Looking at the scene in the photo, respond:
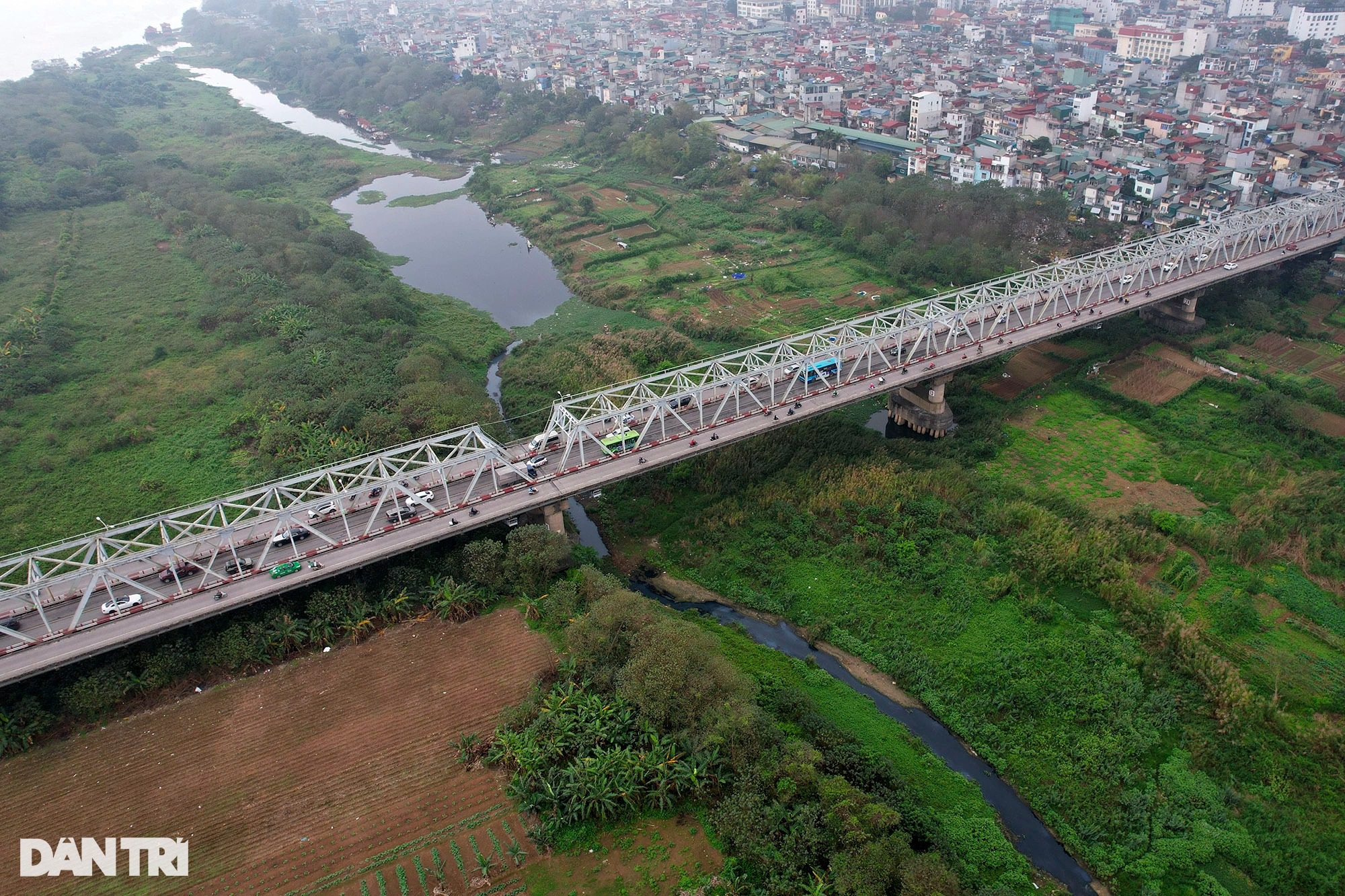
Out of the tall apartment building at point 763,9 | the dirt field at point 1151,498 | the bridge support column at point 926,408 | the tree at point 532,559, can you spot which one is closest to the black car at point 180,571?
the tree at point 532,559

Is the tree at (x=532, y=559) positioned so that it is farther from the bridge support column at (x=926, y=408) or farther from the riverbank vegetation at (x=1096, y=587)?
the bridge support column at (x=926, y=408)

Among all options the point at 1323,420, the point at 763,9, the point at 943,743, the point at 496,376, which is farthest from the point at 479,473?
the point at 763,9

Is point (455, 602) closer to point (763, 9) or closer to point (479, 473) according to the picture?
point (479, 473)

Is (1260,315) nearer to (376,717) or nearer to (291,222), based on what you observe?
(376,717)

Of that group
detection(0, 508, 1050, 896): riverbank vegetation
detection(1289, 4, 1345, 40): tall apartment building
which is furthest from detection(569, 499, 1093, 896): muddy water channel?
detection(1289, 4, 1345, 40): tall apartment building

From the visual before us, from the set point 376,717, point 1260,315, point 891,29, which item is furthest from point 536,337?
point 891,29

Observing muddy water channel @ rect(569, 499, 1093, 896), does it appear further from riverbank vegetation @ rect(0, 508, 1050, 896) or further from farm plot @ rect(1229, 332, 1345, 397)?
farm plot @ rect(1229, 332, 1345, 397)
